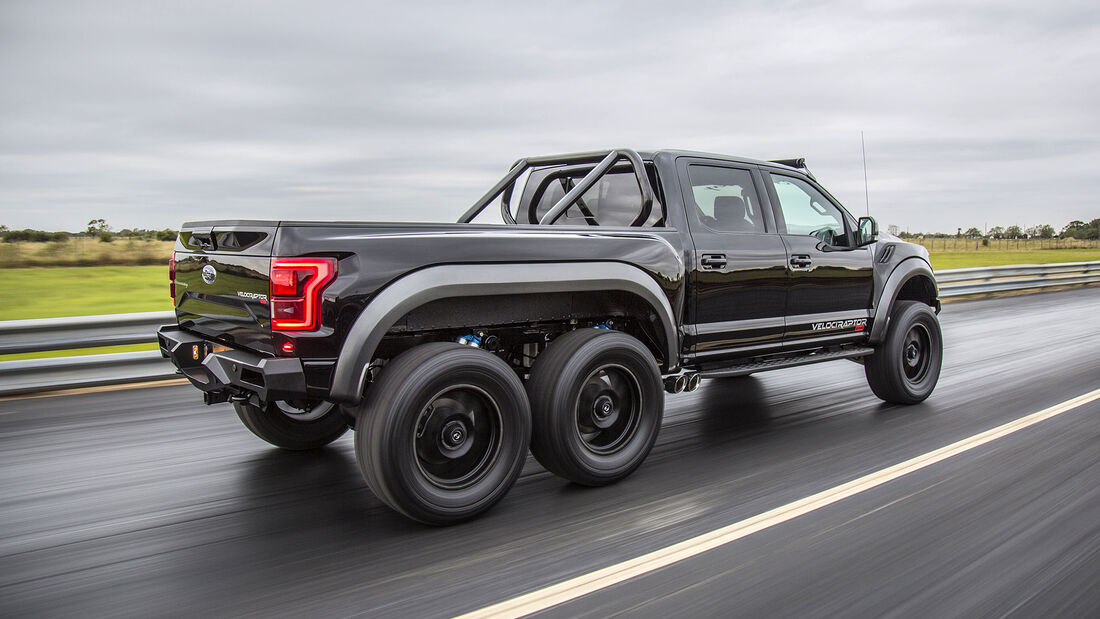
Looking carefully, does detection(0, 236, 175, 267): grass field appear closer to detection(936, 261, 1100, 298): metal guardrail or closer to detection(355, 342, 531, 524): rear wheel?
detection(355, 342, 531, 524): rear wheel

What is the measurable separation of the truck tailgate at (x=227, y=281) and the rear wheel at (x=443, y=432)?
25.2 inches

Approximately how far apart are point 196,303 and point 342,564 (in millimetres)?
1771

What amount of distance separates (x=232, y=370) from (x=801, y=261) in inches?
151

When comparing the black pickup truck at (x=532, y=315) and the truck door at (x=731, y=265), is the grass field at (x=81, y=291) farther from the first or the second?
the truck door at (x=731, y=265)

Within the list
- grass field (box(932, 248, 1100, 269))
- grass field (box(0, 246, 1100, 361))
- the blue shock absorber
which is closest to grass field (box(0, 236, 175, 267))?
grass field (box(0, 246, 1100, 361))

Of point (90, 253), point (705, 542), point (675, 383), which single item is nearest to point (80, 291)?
point (90, 253)

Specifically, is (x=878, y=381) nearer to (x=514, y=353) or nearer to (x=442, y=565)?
(x=514, y=353)

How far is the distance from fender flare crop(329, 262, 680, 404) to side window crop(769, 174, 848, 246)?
1755mm

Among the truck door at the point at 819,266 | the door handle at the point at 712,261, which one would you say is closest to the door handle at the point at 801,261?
the truck door at the point at 819,266

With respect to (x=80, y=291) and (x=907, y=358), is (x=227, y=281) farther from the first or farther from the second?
(x=80, y=291)

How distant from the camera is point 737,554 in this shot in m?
3.34

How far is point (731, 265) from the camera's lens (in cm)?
503

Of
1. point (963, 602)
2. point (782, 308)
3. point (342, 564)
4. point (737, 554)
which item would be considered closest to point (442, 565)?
point (342, 564)

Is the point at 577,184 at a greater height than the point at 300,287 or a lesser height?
greater
